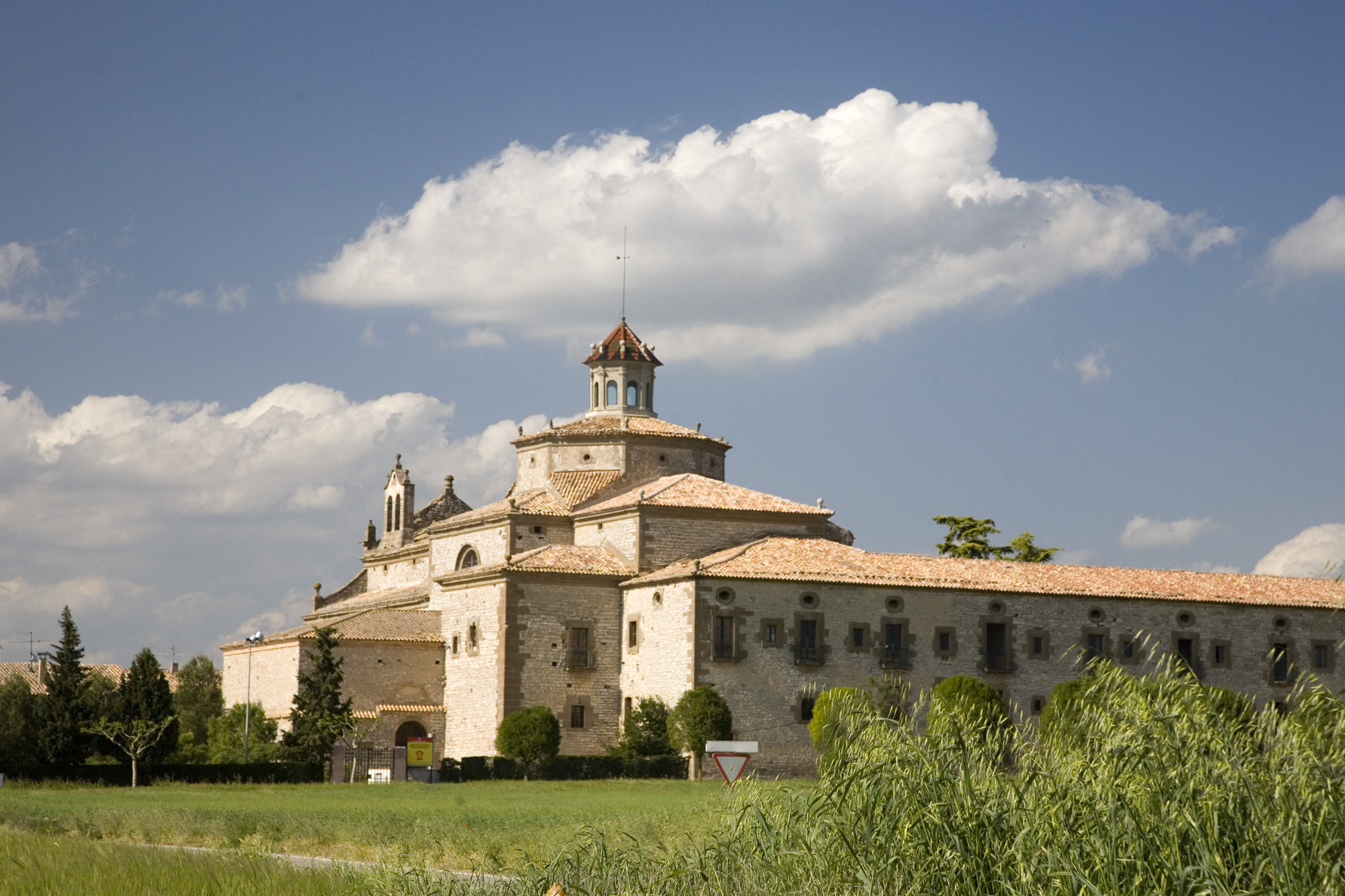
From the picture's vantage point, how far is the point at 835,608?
44844mm

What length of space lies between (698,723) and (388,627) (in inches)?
501

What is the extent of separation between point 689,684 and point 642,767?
8.59 feet

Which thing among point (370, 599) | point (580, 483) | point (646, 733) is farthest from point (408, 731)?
point (370, 599)

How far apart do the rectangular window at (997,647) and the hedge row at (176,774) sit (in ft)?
65.6

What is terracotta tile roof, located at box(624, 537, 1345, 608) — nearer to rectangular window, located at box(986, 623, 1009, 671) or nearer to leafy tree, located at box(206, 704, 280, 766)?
rectangular window, located at box(986, 623, 1009, 671)

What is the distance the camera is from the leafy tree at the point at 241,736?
158ft

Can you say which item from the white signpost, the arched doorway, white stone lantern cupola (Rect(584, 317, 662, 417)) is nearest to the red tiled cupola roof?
white stone lantern cupola (Rect(584, 317, 662, 417))

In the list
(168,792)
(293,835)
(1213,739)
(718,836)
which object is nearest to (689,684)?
(168,792)

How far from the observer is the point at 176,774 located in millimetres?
41719

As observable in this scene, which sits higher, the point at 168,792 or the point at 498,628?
the point at 498,628

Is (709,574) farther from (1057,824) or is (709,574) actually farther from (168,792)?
(1057,824)

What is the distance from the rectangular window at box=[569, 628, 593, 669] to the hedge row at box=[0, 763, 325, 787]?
855cm

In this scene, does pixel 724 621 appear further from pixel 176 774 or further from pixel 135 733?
pixel 135 733

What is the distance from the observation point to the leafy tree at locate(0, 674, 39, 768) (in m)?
52.8
